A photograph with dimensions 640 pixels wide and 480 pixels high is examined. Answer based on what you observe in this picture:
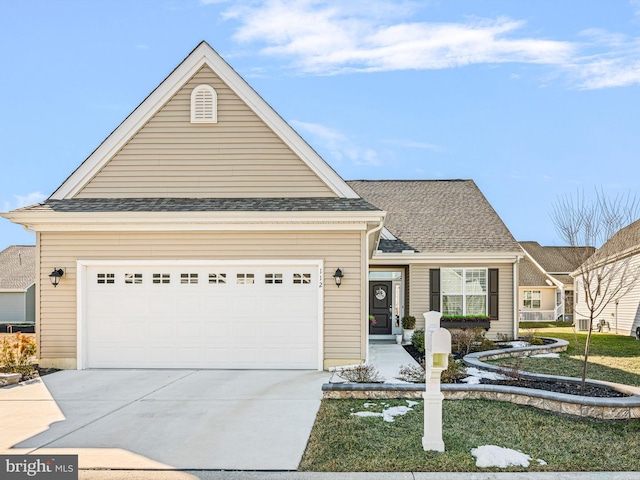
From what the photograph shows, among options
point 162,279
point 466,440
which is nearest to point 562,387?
point 466,440

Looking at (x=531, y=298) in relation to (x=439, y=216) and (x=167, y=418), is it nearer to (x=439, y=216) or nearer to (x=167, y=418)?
(x=439, y=216)

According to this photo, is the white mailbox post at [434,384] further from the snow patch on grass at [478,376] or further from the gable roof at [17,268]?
the gable roof at [17,268]

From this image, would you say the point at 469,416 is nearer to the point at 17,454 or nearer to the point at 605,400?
the point at 605,400

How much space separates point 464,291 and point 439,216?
3625mm

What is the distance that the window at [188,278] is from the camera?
12.2m

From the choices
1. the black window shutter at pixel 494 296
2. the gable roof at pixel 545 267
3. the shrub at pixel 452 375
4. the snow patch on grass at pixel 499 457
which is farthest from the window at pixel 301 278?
the gable roof at pixel 545 267

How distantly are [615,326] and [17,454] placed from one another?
87.1 feet

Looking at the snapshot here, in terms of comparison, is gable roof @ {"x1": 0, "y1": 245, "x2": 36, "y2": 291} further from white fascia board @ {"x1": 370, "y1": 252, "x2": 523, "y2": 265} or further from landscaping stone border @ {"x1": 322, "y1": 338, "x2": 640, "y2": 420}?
landscaping stone border @ {"x1": 322, "y1": 338, "x2": 640, "y2": 420}

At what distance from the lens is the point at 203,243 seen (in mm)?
12109

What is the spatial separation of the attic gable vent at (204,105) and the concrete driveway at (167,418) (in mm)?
5732

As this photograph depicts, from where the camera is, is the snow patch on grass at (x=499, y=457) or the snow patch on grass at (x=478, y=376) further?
the snow patch on grass at (x=478, y=376)

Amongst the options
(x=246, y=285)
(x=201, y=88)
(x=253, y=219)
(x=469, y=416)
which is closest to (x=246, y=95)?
(x=201, y=88)

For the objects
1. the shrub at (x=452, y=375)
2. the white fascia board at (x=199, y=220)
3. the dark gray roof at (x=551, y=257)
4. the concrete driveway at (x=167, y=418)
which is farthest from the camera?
the dark gray roof at (x=551, y=257)

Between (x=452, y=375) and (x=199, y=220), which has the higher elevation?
(x=199, y=220)
